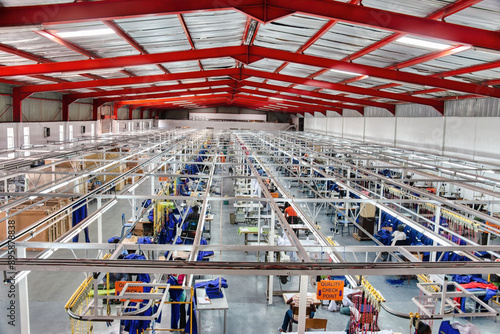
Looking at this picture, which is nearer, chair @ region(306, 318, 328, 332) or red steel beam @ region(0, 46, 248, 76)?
chair @ region(306, 318, 328, 332)

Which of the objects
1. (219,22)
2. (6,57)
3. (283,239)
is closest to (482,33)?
(219,22)

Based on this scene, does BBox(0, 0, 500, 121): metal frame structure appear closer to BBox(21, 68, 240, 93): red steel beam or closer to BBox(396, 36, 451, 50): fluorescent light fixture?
BBox(21, 68, 240, 93): red steel beam

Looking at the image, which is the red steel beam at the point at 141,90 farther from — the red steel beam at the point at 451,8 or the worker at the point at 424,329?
the worker at the point at 424,329

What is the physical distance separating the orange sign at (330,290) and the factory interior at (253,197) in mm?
22

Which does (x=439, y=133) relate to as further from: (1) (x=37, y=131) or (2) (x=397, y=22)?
(1) (x=37, y=131)

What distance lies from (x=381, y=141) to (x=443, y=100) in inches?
242

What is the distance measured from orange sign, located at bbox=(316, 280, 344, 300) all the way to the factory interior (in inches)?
0.9

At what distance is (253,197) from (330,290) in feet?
12.4

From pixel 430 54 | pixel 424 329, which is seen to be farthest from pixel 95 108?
pixel 424 329

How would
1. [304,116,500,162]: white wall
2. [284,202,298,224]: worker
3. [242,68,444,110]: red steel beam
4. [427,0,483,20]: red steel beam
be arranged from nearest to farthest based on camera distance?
[427,0,483,20]: red steel beam → [284,202,298,224]: worker → [304,116,500,162]: white wall → [242,68,444,110]: red steel beam

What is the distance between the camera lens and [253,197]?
26.5 feet

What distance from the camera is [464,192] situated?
50.0ft

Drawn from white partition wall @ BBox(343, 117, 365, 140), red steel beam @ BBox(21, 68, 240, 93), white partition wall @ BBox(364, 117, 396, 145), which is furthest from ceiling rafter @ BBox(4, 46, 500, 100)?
white partition wall @ BBox(343, 117, 365, 140)

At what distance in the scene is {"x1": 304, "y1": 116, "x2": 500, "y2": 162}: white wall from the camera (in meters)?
13.2
